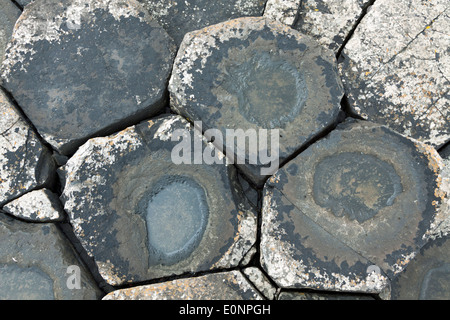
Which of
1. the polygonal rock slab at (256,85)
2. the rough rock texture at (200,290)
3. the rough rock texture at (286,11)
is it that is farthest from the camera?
the rough rock texture at (286,11)

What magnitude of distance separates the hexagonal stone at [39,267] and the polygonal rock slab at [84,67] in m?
0.41

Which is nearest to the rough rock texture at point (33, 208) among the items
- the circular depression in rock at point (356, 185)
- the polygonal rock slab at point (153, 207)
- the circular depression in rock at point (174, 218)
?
the polygonal rock slab at point (153, 207)

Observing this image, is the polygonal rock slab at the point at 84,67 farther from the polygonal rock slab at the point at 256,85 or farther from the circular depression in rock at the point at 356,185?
the circular depression in rock at the point at 356,185

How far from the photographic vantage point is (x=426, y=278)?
156cm

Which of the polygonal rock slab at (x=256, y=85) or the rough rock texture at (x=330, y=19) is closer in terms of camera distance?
the polygonal rock slab at (x=256, y=85)

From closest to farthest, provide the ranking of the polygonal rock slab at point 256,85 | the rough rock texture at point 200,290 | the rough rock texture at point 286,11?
the rough rock texture at point 200,290
the polygonal rock slab at point 256,85
the rough rock texture at point 286,11

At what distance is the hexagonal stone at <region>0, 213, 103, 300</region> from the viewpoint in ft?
4.86

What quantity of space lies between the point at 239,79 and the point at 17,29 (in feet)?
3.49

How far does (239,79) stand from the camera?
157 centimetres

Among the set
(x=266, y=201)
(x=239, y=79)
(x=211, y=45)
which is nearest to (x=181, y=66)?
(x=211, y=45)

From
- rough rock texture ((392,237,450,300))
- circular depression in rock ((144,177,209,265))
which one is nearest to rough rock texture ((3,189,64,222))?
circular depression in rock ((144,177,209,265))

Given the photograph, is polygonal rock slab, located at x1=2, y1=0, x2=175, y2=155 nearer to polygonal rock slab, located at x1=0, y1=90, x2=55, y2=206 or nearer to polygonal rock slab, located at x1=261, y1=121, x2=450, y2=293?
polygonal rock slab, located at x1=0, y1=90, x2=55, y2=206

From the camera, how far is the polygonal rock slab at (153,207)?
57.8 inches

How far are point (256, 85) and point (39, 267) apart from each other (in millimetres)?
1230
